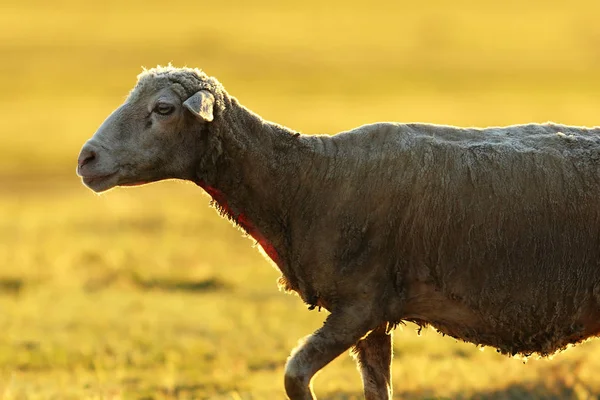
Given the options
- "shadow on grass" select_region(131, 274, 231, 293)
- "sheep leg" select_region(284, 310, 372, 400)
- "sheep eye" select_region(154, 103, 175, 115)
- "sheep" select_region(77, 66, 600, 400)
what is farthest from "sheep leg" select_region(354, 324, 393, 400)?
"shadow on grass" select_region(131, 274, 231, 293)

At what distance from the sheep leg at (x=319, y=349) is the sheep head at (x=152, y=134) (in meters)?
1.53

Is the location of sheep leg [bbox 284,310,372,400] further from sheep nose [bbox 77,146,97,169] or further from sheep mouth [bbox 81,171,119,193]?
sheep nose [bbox 77,146,97,169]

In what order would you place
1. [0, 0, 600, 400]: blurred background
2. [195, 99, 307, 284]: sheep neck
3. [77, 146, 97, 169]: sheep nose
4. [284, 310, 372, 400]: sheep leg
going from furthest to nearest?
[0, 0, 600, 400]: blurred background, [195, 99, 307, 284]: sheep neck, [77, 146, 97, 169]: sheep nose, [284, 310, 372, 400]: sheep leg

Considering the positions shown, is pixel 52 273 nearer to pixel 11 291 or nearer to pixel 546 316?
pixel 11 291

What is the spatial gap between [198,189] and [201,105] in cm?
2787

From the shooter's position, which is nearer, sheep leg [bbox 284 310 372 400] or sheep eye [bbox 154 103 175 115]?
sheep leg [bbox 284 310 372 400]

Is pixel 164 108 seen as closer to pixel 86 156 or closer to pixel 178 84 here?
pixel 178 84

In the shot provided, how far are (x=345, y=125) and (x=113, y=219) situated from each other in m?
25.8

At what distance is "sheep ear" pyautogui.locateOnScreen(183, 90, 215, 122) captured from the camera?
8156 millimetres

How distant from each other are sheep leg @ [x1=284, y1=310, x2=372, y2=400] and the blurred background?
2.83 metres

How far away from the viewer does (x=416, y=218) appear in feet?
27.8

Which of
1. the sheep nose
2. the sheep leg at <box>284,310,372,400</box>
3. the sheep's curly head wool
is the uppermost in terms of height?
the sheep's curly head wool

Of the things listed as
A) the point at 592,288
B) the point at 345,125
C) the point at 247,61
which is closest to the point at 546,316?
the point at 592,288

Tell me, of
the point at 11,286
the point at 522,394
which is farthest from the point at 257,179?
the point at 11,286
